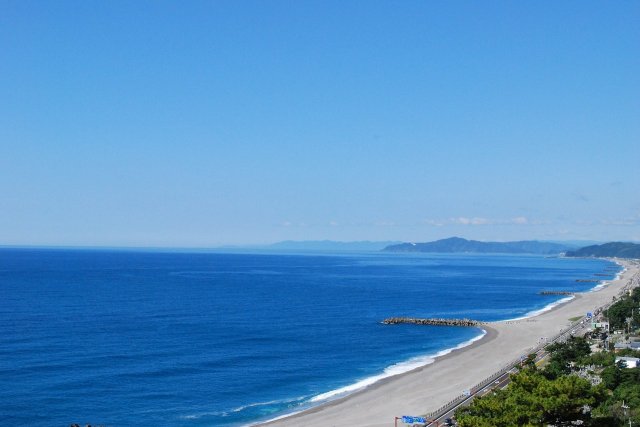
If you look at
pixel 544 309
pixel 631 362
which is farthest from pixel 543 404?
pixel 544 309

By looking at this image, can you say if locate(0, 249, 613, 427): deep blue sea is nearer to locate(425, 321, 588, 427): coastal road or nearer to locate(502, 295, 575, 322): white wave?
locate(502, 295, 575, 322): white wave

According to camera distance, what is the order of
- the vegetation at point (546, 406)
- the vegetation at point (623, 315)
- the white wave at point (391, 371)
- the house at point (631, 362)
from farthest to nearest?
the vegetation at point (623, 315) < the house at point (631, 362) < the white wave at point (391, 371) < the vegetation at point (546, 406)

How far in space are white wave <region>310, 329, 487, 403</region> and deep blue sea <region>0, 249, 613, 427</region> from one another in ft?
0.96

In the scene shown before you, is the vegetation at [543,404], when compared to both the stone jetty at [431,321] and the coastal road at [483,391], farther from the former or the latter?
the stone jetty at [431,321]

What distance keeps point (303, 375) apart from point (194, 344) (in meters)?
20.5

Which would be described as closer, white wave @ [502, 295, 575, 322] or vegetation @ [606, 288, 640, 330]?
vegetation @ [606, 288, 640, 330]

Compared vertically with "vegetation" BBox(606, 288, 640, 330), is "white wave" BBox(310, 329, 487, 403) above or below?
below

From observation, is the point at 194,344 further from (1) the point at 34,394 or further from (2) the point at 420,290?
(2) the point at 420,290

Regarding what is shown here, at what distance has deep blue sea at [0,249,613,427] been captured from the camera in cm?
5231

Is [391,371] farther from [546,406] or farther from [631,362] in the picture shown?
[546,406]

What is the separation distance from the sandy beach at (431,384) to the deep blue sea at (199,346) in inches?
110

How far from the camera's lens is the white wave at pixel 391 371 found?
57.8 m

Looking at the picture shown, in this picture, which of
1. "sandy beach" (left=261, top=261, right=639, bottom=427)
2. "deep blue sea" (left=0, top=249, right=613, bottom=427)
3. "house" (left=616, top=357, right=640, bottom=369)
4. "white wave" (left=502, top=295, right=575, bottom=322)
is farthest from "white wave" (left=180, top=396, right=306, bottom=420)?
"white wave" (left=502, top=295, right=575, bottom=322)

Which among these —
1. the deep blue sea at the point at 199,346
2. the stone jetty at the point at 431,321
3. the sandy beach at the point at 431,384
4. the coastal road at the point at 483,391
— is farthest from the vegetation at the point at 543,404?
the stone jetty at the point at 431,321
